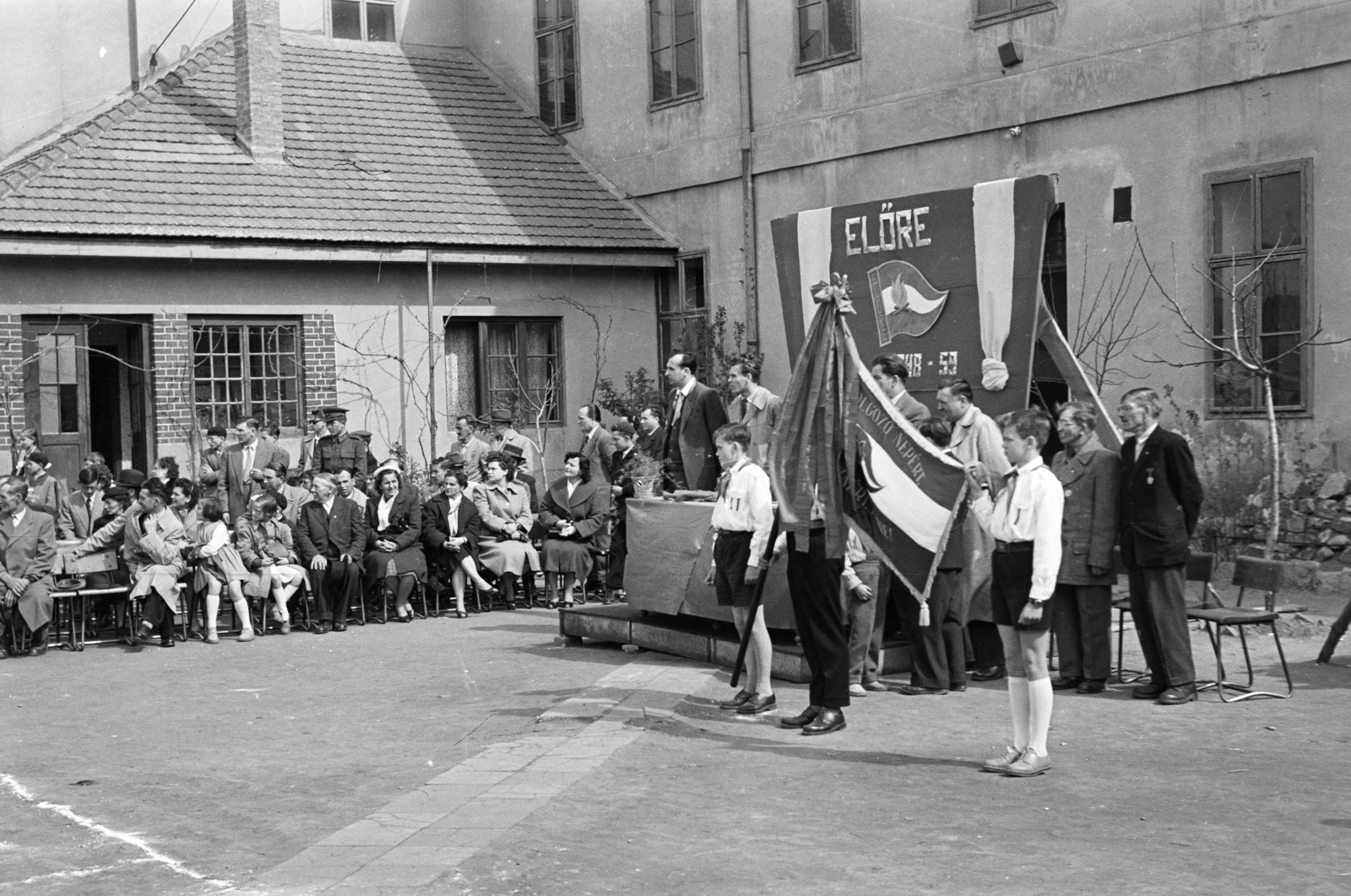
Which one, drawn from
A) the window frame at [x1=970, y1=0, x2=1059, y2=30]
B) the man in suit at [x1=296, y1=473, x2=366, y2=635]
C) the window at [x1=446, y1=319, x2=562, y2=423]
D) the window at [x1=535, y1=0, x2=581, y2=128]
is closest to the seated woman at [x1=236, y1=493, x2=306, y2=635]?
the man in suit at [x1=296, y1=473, x2=366, y2=635]

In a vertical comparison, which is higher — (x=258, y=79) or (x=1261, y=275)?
(x=258, y=79)

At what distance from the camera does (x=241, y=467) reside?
17281mm

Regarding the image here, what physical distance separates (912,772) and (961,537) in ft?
9.19

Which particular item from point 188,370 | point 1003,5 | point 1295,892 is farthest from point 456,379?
point 1295,892

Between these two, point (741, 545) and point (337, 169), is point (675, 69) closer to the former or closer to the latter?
point (337, 169)

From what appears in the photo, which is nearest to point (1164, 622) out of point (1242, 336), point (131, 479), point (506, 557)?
point (1242, 336)

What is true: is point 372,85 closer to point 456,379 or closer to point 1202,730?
point 456,379

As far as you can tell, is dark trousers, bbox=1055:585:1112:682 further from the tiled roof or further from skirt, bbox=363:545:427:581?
the tiled roof

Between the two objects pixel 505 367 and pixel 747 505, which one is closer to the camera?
pixel 747 505

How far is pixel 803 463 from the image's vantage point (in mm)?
9070

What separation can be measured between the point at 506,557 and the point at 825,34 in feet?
27.2

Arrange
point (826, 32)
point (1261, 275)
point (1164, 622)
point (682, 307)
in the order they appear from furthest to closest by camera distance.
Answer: point (682, 307) < point (826, 32) < point (1261, 275) < point (1164, 622)

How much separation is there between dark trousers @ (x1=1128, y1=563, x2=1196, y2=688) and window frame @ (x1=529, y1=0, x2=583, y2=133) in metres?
15.8

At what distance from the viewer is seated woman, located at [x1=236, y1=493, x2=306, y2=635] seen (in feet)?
47.3
